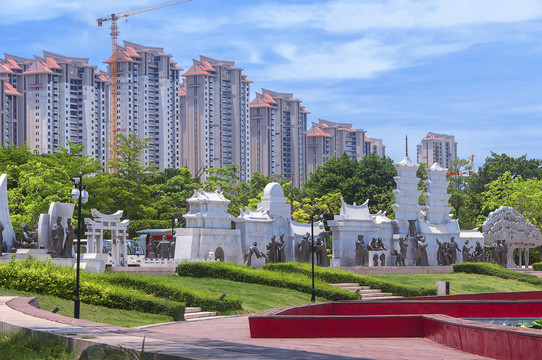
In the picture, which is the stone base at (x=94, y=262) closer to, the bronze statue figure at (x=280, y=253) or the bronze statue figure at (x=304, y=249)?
the bronze statue figure at (x=280, y=253)

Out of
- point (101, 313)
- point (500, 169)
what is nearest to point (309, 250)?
point (101, 313)

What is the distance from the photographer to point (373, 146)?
154m

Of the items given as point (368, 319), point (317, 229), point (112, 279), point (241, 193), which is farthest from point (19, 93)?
point (368, 319)

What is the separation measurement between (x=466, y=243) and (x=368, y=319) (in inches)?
1439

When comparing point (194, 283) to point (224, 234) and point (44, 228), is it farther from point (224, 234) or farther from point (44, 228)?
point (224, 234)

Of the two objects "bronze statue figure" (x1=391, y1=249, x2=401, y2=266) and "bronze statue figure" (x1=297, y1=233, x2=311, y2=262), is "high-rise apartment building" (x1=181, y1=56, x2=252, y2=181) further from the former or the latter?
"bronze statue figure" (x1=297, y1=233, x2=311, y2=262)

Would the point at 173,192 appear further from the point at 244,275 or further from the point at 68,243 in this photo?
the point at 244,275

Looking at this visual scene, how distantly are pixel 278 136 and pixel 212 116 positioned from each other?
16.9 m

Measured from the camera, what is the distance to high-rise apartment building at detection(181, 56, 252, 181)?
105188 mm

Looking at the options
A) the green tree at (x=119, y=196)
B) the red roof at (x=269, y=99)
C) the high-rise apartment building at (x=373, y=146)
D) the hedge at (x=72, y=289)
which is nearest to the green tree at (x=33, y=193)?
the green tree at (x=119, y=196)

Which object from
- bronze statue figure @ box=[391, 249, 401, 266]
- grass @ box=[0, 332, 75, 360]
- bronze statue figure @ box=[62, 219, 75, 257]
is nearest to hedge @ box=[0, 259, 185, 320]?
bronze statue figure @ box=[62, 219, 75, 257]

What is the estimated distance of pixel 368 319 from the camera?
1808 cm

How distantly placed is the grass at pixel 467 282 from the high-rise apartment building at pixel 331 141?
269 ft

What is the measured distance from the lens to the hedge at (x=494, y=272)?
42.8m
